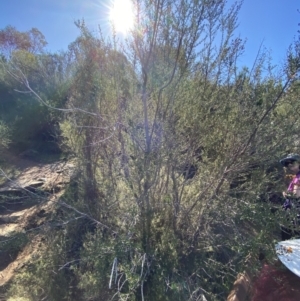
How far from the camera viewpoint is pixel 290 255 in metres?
2.07

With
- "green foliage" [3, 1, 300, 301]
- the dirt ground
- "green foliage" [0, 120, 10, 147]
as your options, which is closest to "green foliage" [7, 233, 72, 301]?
"green foliage" [3, 1, 300, 301]

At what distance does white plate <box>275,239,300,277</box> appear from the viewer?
1.87 m

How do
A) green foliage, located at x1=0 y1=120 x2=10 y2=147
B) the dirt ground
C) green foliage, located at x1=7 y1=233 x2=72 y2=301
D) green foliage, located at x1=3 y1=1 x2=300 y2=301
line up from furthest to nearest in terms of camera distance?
green foliage, located at x1=0 y1=120 x2=10 y2=147 < the dirt ground < green foliage, located at x1=7 y1=233 x2=72 y2=301 < green foliage, located at x1=3 y1=1 x2=300 y2=301

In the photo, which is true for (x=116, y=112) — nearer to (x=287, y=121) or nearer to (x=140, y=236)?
(x=140, y=236)

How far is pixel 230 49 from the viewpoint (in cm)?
230

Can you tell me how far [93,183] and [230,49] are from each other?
205 centimetres

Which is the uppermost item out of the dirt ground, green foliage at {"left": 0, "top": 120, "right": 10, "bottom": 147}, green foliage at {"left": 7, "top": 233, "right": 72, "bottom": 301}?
green foliage at {"left": 0, "top": 120, "right": 10, "bottom": 147}

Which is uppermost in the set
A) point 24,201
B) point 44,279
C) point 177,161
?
point 177,161

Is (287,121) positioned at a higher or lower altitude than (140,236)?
higher

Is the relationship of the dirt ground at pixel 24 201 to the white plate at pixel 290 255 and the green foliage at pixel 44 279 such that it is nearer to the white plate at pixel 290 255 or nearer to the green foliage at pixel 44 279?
the green foliage at pixel 44 279

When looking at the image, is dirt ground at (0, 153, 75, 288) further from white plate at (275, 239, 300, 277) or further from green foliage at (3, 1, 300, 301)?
white plate at (275, 239, 300, 277)

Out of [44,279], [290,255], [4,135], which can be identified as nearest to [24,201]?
[44,279]

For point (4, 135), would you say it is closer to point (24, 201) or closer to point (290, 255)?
point (24, 201)

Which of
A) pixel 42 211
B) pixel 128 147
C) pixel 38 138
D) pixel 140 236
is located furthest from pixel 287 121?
pixel 38 138
